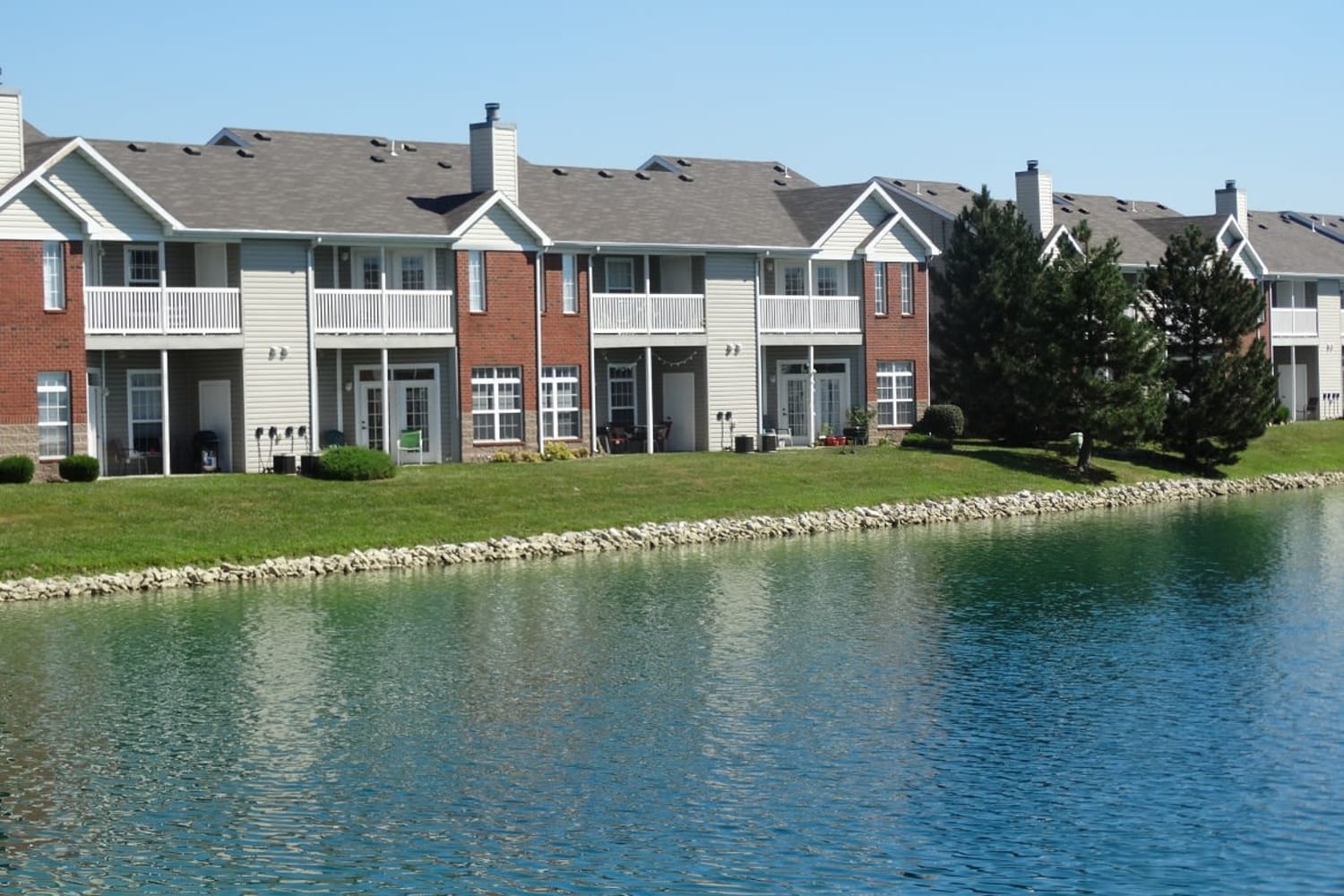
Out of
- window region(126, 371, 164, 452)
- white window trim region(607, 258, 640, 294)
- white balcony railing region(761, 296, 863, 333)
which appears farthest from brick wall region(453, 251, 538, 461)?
Answer: white balcony railing region(761, 296, 863, 333)

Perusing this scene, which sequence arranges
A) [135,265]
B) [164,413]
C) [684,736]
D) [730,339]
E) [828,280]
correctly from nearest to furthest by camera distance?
[684,736]
[164,413]
[135,265]
[730,339]
[828,280]

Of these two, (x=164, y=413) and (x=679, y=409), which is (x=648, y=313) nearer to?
(x=679, y=409)

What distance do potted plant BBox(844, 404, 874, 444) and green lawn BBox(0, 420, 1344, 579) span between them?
189 centimetres

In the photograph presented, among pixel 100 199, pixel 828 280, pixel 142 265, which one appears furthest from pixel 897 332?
pixel 100 199

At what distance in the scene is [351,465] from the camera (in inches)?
1703

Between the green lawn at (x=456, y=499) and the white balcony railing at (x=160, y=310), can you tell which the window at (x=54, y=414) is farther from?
the green lawn at (x=456, y=499)

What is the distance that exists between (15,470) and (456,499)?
374 inches

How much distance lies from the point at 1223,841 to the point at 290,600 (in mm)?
19769

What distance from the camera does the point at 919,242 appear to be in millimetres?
59781

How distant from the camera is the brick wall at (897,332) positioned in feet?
193

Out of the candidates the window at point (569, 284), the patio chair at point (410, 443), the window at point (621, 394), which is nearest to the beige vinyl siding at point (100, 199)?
the patio chair at point (410, 443)

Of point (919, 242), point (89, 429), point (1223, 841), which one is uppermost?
point (919, 242)

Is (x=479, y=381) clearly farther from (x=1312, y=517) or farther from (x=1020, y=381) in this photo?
(x=1312, y=517)

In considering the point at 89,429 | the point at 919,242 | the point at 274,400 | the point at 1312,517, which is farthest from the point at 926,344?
the point at 89,429
